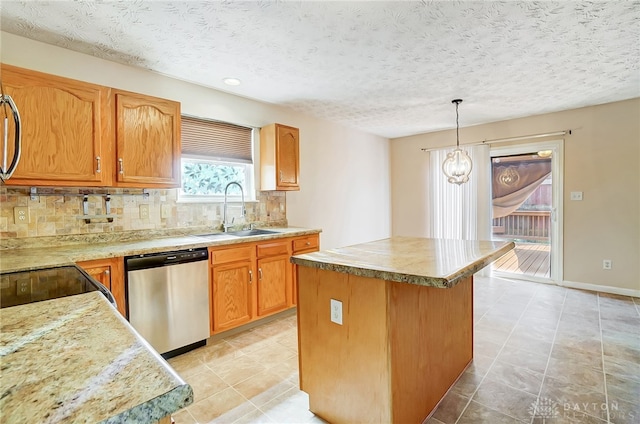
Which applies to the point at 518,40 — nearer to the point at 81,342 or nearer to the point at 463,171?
the point at 463,171

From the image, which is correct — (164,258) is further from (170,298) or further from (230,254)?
(230,254)

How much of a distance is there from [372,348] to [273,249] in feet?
5.86

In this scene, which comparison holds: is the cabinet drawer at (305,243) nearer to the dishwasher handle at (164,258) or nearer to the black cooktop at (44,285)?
the dishwasher handle at (164,258)

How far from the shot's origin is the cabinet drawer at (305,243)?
3367 millimetres

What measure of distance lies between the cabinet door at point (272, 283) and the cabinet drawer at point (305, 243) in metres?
0.17

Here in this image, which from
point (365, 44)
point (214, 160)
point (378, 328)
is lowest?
point (378, 328)

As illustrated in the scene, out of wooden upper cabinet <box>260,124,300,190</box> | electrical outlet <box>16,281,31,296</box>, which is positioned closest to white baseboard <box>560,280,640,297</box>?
wooden upper cabinet <box>260,124,300,190</box>

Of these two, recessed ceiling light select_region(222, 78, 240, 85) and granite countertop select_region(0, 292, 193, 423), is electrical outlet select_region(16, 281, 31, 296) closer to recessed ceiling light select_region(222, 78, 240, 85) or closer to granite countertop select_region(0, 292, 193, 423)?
granite countertop select_region(0, 292, 193, 423)

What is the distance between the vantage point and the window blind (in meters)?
3.17

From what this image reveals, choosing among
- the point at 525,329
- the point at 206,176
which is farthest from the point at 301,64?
the point at 525,329

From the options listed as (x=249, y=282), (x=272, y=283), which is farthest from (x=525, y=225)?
(x=249, y=282)

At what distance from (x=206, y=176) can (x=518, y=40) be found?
308cm

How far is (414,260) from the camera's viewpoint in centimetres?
167

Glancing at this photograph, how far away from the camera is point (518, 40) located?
2.36m
